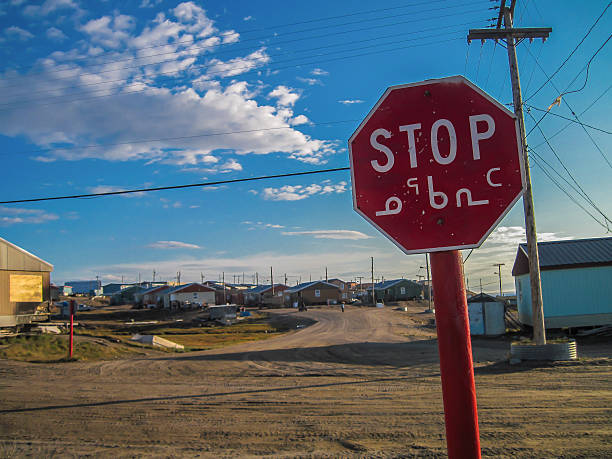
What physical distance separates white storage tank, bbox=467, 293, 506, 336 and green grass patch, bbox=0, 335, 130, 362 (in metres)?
18.1

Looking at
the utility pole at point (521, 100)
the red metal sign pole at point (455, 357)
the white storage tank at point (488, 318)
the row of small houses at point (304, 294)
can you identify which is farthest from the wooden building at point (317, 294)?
the red metal sign pole at point (455, 357)

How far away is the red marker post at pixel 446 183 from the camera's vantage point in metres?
1.96

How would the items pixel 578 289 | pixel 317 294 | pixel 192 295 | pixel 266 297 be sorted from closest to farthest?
pixel 578 289 → pixel 317 294 → pixel 192 295 → pixel 266 297

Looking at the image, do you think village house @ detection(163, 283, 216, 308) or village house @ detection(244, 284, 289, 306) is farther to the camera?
village house @ detection(244, 284, 289, 306)

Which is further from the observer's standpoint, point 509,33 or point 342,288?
point 342,288

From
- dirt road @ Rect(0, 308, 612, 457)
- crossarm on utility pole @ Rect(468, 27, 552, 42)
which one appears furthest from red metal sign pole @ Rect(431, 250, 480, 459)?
crossarm on utility pole @ Rect(468, 27, 552, 42)

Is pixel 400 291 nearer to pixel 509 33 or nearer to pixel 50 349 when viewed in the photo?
pixel 50 349

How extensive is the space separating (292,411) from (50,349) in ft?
49.0

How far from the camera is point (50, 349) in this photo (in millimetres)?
18203

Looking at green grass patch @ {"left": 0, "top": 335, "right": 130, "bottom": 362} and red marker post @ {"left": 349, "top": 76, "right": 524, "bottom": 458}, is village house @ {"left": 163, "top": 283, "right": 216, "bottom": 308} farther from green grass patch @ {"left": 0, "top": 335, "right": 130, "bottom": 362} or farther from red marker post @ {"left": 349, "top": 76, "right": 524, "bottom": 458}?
red marker post @ {"left": 349, "top": 76, "right": 524, "bottom": 458}

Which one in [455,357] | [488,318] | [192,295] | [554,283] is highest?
[455,357]

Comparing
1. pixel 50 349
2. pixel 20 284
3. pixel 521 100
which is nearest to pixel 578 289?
pixel 521 100

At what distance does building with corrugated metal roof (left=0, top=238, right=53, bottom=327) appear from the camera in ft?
69.9

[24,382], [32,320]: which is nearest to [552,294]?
[24,382]
